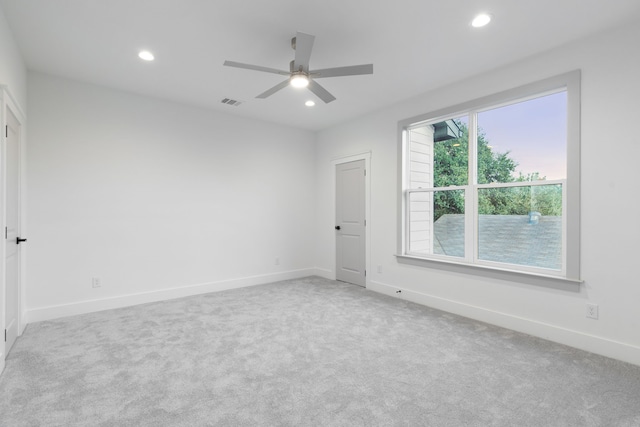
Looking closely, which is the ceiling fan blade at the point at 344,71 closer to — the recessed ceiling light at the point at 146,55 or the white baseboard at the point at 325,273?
the recessed ceiling light at the point at 146,55

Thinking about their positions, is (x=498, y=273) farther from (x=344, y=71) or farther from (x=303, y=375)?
(x=344, y=71)

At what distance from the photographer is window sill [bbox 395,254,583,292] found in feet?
9.55

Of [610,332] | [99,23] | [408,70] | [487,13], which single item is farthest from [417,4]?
[610,332]

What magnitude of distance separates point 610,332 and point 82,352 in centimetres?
445

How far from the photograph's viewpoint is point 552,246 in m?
3.11

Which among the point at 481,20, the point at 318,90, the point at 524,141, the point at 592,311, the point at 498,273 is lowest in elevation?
the point at 592,311

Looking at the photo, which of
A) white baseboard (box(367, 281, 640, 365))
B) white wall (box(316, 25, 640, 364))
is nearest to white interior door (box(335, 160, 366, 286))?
white baseboard (box(367, 281, 640, 365))

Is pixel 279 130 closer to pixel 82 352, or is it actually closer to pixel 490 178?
pixel 490 178

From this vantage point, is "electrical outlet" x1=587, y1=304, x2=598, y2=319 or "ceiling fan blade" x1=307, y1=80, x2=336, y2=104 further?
"ceiling fan blade" x1=307, y1=80, x2=336, y2=104

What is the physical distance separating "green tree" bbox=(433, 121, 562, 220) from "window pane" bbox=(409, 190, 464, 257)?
1 centimetres

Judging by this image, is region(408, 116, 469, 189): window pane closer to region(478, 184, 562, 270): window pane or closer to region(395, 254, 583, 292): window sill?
region(478, 184, 562, 270): window pane

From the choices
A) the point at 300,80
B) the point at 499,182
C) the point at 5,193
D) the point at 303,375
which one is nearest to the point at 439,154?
the point at 499,182

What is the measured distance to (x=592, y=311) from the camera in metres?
2.75

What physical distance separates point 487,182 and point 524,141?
55 cm
